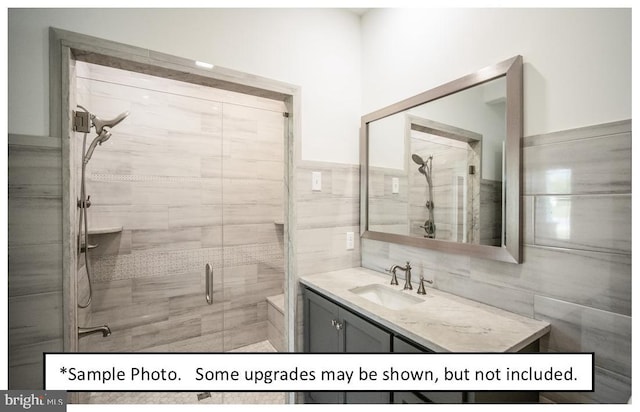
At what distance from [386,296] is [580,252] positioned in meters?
0.80

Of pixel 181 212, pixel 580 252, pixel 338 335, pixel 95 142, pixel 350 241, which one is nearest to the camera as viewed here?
pixel 580 252

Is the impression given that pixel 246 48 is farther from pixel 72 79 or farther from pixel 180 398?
pixel 180 398

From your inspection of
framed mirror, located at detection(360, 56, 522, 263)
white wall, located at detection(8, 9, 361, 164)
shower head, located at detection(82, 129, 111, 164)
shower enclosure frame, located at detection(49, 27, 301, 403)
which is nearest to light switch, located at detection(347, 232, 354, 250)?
framed mirror, located at detection(360, 56, 522, 263)

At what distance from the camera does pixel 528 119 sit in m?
1.07

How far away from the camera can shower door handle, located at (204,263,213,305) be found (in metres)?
2.22

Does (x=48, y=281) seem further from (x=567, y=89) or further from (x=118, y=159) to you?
(x=567, y=89)

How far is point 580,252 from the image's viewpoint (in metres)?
0.95

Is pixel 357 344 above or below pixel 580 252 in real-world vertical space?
below

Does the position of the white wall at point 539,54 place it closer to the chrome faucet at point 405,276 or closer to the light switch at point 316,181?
the light switch at point 316,181

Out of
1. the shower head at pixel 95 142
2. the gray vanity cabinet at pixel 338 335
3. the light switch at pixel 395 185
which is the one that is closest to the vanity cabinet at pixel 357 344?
the gray vanity cabinet at pixel 338 335

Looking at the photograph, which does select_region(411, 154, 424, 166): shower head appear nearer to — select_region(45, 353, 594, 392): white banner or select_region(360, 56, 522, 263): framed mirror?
select_region(360, 56, 522, 263): framed mirror

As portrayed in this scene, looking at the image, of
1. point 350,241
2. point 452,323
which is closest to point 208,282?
point 350,241

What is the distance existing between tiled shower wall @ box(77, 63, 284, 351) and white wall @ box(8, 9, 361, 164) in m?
0.81

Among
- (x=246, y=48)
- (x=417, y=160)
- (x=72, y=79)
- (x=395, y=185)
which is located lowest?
(x=395, y=185)
